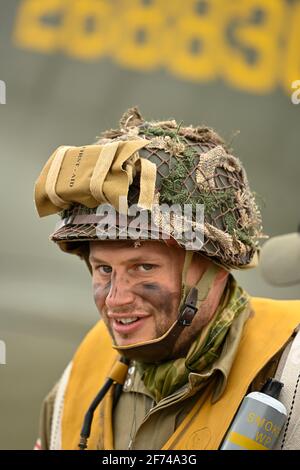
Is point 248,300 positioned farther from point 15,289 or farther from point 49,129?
point 49,129

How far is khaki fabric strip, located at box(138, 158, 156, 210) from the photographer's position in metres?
2.25

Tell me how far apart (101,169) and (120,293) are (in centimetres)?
39

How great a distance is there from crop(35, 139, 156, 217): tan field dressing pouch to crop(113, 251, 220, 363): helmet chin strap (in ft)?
1.00

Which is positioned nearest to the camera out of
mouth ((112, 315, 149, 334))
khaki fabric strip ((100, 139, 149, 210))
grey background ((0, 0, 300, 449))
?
khaki fabric strip ((100, 139, 149, 210))

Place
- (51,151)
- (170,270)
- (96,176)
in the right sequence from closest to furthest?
1. (96,176)
2. (170,270)
3. (51,151)

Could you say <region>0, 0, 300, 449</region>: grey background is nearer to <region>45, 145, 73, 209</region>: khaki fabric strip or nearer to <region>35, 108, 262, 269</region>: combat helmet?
<region>35, 108, 262, 269</region>: combat helmet

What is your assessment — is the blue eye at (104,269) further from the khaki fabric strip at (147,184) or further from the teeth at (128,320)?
the khaki fabric strip at (147,184)

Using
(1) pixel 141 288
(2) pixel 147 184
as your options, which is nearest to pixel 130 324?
(1) pixel 141 288

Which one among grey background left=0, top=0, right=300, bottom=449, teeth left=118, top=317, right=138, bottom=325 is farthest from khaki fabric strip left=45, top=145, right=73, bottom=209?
grey background left=0, top=0, right=300, bottom=449

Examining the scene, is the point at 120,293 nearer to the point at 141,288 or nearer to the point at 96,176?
the point at 141,288

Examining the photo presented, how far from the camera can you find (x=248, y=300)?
8.48 feet

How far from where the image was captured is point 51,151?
457cm
